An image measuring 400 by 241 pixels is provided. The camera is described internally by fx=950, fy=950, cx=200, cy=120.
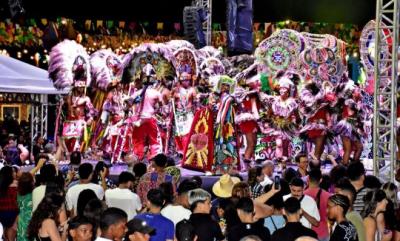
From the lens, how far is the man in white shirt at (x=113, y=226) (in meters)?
6.41

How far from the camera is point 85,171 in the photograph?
30.3 feet

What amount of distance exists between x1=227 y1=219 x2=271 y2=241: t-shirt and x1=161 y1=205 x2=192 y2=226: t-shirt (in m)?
0.94

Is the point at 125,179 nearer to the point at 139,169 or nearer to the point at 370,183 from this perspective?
the point at 139,169

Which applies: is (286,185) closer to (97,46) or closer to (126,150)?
(126,150)

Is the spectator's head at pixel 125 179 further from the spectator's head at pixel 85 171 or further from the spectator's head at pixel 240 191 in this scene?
the spectator's head at pixel 240 191

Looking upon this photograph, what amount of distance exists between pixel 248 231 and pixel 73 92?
44.3ft

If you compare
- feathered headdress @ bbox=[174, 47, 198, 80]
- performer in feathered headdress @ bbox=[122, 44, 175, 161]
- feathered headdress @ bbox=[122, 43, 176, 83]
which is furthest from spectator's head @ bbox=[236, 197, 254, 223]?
feathered headdress @ bbox=[174, 47, 198, 80]

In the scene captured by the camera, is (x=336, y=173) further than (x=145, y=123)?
No

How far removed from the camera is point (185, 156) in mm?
17625

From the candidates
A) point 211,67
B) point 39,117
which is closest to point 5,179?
point 211,67

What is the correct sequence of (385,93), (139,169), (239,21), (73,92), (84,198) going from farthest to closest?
(239,21) < (73,92) < (385,93) < (139,169) < (84,198)

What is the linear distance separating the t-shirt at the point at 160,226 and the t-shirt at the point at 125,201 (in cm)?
146

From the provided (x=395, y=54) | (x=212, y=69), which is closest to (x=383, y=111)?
(x=395, y=54)

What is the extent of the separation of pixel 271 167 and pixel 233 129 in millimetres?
6840
